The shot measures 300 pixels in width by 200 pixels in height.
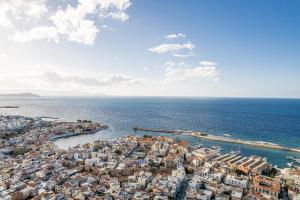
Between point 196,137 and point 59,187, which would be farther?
point 196,137

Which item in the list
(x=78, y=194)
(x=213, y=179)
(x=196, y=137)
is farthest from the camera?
→ (x=196, y=137)

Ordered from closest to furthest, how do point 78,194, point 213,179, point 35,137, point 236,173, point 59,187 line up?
point 78,194 → point 59,187 → point 213,179 → point 236,173 → point 35,137

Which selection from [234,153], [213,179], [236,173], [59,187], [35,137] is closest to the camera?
[59,187]

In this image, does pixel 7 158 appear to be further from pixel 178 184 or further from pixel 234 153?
pixel 234 153

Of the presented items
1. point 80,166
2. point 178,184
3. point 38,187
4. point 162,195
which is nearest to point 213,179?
point 178,184

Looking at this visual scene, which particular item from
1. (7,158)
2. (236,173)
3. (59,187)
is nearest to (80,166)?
(59,187)

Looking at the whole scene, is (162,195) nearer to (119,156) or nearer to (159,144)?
(119,156)
